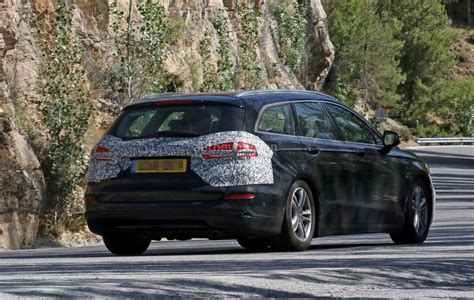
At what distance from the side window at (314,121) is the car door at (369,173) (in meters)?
0.16

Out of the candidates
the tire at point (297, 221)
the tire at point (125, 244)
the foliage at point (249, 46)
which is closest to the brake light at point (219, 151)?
the tire at point (297, 221)

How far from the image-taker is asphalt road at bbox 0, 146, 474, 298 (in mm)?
8906

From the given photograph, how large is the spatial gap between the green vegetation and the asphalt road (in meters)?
82.9

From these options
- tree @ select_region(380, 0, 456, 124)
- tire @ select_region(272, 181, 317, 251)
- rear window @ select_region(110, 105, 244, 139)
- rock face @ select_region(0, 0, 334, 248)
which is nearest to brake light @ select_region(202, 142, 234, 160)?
rear window @ select_region(110, 105, 244, 139)

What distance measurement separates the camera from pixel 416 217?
15.8 metres

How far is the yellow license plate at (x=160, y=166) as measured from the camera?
1330 cm

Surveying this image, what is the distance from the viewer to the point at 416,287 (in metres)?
9.53

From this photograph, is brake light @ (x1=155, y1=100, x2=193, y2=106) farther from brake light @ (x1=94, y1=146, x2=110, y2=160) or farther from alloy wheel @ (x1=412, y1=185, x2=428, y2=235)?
alloy wheel @ (x1=412, y1=185, x2=428, y2=235)

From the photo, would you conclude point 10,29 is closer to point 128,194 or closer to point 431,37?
point 128,194

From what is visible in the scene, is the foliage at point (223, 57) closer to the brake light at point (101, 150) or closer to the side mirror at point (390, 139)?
the side mirror at point (390, 139)

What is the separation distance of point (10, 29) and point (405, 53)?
88.7 metres

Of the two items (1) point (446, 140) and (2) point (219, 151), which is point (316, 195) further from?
(1) point (446, 140)

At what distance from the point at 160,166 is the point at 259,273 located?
3564 mm

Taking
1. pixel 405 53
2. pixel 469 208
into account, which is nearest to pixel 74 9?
pixel 469 208
